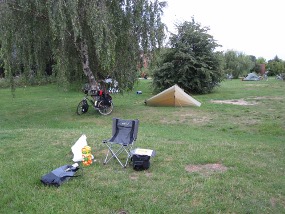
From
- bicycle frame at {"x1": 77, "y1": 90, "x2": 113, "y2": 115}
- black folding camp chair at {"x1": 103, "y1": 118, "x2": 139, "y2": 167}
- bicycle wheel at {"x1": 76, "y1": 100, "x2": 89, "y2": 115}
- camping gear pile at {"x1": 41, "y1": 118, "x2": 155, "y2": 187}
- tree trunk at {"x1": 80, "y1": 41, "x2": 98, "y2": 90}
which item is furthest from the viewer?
bicycle wheel at {"x1": 76, "y1": 100, "x2": 89, "y2": 115}

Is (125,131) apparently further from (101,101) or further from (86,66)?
(86,66)

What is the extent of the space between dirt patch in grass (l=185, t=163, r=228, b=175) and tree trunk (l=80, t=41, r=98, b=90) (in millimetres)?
7327

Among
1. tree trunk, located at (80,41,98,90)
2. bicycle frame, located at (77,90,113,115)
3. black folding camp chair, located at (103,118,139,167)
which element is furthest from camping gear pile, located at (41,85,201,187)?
tree trunk, located at (80,41,98,90)

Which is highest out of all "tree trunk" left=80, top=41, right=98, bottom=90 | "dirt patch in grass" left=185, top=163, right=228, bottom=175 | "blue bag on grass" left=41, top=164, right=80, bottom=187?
"tree trunk" left=80, top=41, right=98, bottom=90

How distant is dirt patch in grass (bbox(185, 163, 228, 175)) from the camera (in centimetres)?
411

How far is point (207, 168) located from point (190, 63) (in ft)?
46.6

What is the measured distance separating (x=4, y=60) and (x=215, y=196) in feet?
28.2

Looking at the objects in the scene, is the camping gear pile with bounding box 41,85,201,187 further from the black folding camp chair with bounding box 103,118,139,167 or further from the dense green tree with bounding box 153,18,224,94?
the dense green tree with bounding box 153,18,224,94

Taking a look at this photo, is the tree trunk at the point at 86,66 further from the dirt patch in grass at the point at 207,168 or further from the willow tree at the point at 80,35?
the dirt patch in grass at the point at 207,168

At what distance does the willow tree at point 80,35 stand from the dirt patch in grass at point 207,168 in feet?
20.1

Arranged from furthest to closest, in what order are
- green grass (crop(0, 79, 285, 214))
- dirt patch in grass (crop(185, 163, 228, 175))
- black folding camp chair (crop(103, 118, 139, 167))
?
black folding camp chair (crop(103, 118, 139, 167)) < dirt patch in grass (crop(185, 163, 228, 175)) < green grass (crop(0, 79, 285, 214))

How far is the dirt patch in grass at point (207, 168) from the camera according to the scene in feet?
13.5

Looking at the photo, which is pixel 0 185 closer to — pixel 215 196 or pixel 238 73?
pixel 215 196

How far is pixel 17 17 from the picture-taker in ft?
31.3
